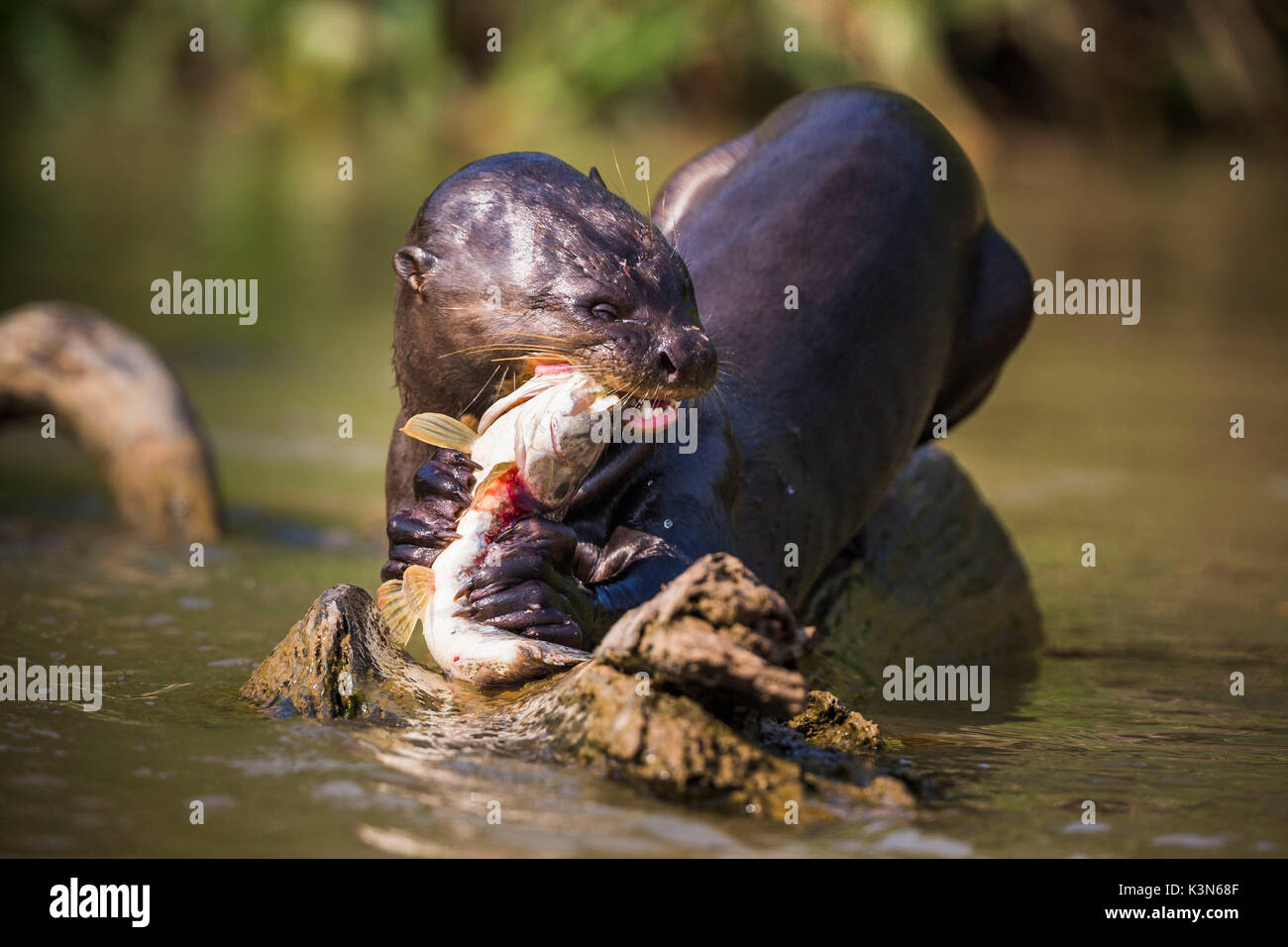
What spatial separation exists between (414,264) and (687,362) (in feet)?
1.83

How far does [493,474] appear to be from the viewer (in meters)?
2.83

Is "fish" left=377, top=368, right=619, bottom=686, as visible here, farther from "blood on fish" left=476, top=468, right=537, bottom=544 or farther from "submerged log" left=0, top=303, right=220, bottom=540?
"submerged log" left=0, top=303, right=220, bottom=540

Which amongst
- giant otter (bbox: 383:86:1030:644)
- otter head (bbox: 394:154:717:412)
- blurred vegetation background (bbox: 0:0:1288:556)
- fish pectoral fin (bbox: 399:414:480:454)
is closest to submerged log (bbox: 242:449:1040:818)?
giant otter (bbox: 383:86:1030:644)

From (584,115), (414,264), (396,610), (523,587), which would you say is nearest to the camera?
(523,587)

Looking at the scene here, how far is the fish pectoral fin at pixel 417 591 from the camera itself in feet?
9.35

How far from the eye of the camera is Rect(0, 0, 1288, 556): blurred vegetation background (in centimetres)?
1179

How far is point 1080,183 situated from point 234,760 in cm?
1512

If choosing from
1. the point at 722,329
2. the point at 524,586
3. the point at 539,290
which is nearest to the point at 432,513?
the point at 524,586

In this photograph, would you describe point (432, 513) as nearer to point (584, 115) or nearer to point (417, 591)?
point (417, 591)

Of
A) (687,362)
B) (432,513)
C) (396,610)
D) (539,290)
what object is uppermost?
(539,290)

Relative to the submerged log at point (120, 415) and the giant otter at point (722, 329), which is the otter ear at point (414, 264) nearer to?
the giant otter at point (722, 329)

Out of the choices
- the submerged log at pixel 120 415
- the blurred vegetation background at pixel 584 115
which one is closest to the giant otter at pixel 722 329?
the submerged log at pixel 120 415
